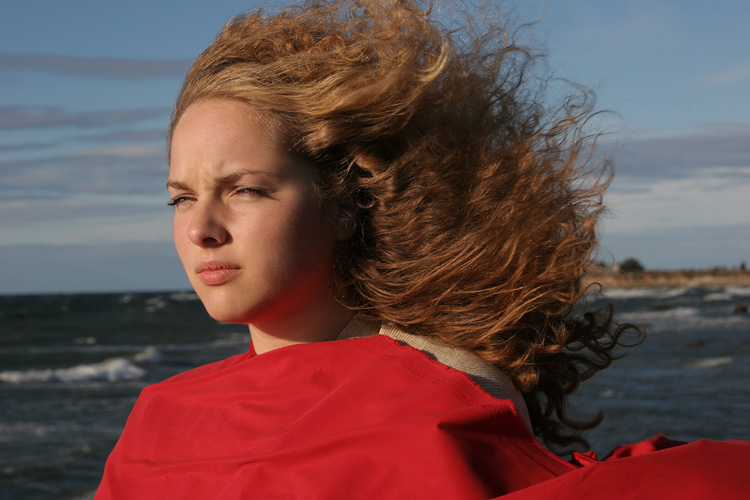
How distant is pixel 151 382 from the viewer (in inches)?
551

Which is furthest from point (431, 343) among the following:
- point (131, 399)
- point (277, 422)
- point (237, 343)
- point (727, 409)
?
point (237, 343)

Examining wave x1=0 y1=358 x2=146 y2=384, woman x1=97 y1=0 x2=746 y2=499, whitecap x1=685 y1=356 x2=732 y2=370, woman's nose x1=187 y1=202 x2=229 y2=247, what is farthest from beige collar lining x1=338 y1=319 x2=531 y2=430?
wave x1=0 y1=358 x2=146 y2=384

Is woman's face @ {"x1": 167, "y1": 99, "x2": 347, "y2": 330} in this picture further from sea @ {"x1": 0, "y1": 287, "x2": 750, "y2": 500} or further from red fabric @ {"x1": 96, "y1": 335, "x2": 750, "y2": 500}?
sea @ {"x1": 0, "y1": 287, "x2": 750, "y2": 500}

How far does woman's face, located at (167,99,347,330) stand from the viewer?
1750mm

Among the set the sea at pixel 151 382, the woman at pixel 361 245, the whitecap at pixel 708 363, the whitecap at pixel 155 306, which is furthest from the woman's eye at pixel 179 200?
the whitecap at pixel 155 306

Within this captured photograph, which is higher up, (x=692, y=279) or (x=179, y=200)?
(x=179, y=200)

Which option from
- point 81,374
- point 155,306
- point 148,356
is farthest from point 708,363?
point 155,306

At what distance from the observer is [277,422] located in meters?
1.62

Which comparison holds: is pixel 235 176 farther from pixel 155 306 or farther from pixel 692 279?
pixel 692 279

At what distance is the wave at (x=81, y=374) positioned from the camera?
15.1 m

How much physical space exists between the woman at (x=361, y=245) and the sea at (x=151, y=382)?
0.47 metres

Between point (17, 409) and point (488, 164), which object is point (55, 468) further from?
point (488, 164)

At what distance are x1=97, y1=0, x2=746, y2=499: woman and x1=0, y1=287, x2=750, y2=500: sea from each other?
473mm

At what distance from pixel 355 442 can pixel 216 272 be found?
56 cm
